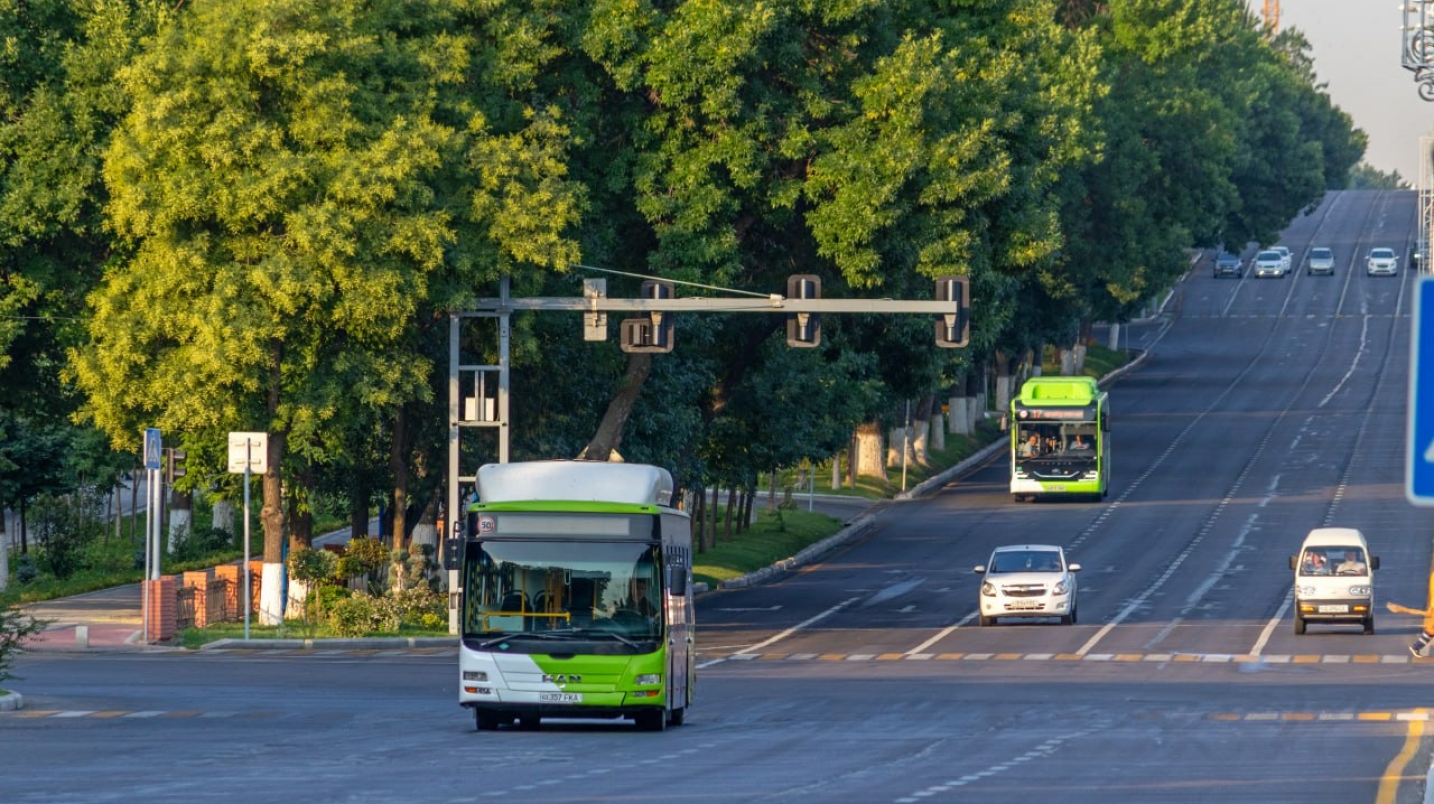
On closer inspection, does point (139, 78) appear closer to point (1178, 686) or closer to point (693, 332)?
point (693, 332)

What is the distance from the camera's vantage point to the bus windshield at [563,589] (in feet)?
78.2

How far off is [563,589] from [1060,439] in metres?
48.9

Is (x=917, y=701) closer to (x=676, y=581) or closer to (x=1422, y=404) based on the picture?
(x=676, y=581)

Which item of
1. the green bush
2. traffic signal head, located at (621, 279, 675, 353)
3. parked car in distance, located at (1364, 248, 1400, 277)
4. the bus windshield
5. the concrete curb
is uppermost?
parked car in distance, located at (1364, 248, 1400, 277)

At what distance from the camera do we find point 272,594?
41.0 metres

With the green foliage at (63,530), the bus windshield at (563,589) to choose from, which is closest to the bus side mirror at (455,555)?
the bus windshield at (563,589)

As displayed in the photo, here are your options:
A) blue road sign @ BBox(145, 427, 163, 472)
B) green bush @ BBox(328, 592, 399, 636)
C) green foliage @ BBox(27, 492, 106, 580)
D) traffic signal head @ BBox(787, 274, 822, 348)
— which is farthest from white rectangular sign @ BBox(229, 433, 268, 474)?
green foliage @ BBox(27, 492, 106, 580)

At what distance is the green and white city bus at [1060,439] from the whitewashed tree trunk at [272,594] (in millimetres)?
33590

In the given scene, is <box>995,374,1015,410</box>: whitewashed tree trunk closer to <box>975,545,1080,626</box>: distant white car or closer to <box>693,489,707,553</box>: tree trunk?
<box>693,489,707,553</box>: tree trunk

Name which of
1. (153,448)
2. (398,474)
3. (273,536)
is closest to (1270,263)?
(398,474)

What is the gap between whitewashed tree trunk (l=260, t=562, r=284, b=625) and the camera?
40688mm

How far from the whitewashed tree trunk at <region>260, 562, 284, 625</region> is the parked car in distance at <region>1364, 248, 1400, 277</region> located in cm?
11892

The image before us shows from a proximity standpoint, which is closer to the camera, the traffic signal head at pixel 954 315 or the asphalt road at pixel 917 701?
the asphalt road at pixel 917 701

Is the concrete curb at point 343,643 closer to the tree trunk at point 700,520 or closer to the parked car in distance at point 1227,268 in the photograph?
the tree trunk at point 700,520
